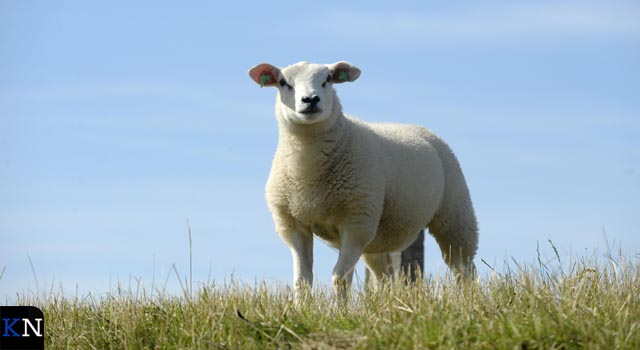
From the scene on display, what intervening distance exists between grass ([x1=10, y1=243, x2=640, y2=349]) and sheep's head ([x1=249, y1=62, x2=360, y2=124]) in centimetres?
173

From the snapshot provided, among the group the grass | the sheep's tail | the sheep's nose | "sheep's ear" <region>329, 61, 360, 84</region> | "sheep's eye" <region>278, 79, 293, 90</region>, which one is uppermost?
"sheep's ear" <region>329, 61, 360, 84</region>

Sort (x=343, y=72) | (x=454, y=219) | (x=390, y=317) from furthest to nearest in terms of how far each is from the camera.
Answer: (x=454, y=219), (x=343, y=72), (x=390, y=317)

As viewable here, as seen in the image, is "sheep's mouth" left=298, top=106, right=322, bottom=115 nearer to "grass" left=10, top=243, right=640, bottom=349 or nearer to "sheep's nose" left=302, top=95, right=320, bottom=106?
"sheep's nose" left=302, top=95, right=320, bottom=106

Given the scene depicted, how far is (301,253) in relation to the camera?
9.17m

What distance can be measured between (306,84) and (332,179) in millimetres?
906

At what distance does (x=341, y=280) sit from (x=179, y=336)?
2433mm

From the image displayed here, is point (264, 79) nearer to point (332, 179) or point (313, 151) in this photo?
point (313, 151)

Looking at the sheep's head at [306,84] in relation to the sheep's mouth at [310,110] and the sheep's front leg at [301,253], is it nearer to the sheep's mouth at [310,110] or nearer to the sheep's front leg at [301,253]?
the sheep's mouth at [310,110]

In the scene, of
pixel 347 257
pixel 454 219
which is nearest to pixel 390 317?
pixel 347 257

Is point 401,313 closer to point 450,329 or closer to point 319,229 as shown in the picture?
point 450,329

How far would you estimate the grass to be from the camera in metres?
5.71

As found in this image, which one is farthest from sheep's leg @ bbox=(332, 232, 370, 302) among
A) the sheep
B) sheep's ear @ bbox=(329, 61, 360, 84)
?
sheep's ear @ bbox=(329, 61, 360, 84)

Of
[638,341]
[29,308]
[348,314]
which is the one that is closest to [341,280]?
[348,314]

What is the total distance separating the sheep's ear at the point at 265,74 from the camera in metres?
9.24
